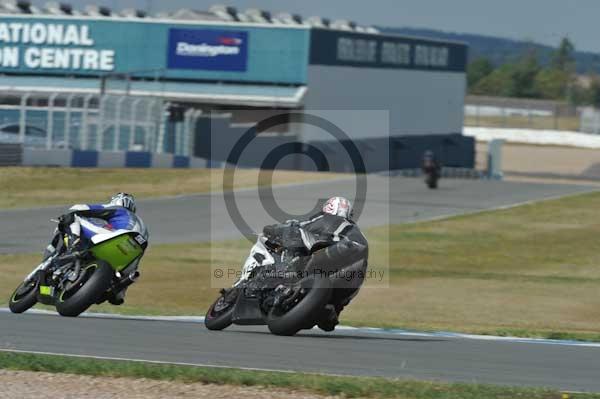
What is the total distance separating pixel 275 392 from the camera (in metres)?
8.66

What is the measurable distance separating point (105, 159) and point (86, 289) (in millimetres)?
28900

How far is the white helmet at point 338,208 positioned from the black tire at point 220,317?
1.38 meters

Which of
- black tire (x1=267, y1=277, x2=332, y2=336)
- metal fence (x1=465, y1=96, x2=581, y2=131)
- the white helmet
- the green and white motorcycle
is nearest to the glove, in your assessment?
the green and white motorcycle

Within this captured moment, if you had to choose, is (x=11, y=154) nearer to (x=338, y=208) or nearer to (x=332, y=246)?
(x=338, y=208)

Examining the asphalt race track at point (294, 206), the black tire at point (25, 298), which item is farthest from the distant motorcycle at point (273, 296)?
the asphalt race track at point (294, 206)

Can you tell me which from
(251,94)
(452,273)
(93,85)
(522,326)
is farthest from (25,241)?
→ (93,85)

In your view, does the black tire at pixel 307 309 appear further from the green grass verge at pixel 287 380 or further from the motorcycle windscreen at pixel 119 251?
the motorcycle windscreen at pixel 119 251

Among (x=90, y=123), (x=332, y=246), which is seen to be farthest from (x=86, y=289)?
(x=90, y=123)

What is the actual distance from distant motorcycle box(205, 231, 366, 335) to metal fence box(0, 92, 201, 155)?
28736mm

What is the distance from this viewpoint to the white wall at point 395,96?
200 feet

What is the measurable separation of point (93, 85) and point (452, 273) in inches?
1665

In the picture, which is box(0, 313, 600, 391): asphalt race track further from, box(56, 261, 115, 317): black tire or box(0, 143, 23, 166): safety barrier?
box(0, 143, 23, 166): safety barrier

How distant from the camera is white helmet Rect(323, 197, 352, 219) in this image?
11.5 m

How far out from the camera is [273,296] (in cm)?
1145
